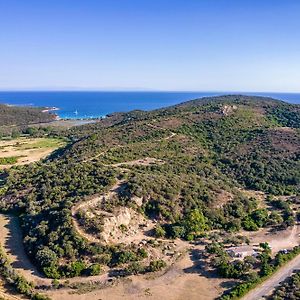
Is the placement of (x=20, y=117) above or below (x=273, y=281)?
above

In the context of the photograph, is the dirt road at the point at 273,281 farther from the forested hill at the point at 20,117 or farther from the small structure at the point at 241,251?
the forested hill at the point at 20,117

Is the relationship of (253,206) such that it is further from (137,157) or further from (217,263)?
(137,157)

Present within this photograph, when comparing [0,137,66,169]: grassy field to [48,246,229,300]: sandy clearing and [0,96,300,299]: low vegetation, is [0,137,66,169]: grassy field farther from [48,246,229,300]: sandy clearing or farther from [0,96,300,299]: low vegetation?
[48,246,229,300]: sandy clearing

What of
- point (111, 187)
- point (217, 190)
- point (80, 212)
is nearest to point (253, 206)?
point (217, 190)

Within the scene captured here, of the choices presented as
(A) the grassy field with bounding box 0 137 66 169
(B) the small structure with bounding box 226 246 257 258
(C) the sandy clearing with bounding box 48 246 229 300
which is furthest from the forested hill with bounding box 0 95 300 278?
(A) the grassy field with bounding box 0 137 66 169

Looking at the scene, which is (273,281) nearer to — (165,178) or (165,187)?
(165,187)

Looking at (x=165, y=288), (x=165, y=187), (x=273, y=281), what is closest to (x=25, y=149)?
(x=165, y=187)
